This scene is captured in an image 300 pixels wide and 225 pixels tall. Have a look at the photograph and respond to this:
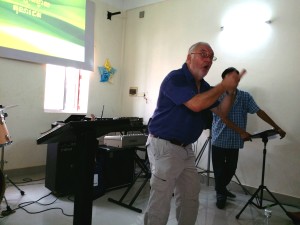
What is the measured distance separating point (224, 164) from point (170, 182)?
5.33 ft

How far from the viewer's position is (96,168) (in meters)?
3.05

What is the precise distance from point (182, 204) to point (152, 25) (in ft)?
11.9

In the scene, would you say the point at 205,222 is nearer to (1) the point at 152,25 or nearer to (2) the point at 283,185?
(2) the point at 283,185

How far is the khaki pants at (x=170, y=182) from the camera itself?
1611 mm

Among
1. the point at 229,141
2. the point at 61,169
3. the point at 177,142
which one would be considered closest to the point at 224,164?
the point at 229,141

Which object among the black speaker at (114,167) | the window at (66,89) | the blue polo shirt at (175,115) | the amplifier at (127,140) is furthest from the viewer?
the window at (66,89)

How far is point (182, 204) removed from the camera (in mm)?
1785

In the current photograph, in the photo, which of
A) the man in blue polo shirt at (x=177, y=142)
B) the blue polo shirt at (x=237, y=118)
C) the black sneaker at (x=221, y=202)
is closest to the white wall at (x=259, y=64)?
the blue polo shirt at (x=237, y=118)

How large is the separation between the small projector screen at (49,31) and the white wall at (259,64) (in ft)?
3.96

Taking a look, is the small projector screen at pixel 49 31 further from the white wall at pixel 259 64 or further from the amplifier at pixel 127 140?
the amplifier at pixel 127 140

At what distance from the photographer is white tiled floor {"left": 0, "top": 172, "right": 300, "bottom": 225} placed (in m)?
2.36

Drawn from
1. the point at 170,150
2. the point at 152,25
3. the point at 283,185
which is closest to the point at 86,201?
the point at 170,150

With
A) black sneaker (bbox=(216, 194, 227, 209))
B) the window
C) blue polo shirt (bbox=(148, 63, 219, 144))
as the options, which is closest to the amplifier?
black sneaker (bbox=(216, 194, 227, 209))

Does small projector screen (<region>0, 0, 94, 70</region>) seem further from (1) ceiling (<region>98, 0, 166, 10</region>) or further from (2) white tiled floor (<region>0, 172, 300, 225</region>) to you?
(2) white tiled floor (<region>0, 172, 300, 225</region>)
